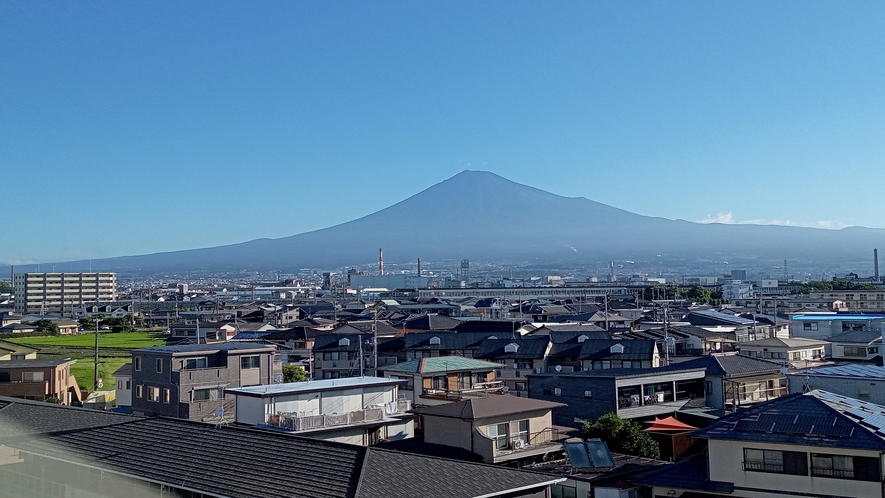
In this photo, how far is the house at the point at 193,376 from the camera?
1905cm

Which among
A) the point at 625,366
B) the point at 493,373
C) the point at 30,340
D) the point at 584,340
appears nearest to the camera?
the point at 493,373

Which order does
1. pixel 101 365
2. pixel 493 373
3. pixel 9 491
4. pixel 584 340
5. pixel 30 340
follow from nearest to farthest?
1. pixel 9 491
2. pixel 493 373
3. pixel 584 340
4. pixel 101 365
5. pixel 30 340

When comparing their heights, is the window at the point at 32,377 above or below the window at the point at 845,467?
below

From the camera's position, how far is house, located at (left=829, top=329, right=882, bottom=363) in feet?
90.3

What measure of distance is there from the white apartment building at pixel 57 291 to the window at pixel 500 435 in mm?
82177

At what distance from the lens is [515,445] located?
1324cm

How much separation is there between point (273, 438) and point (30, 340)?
44840 millimetres

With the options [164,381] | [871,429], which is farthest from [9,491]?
[871,429]

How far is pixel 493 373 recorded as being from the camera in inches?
798

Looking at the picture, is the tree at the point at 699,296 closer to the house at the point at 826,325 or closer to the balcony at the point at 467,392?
the house at the point at 826,325

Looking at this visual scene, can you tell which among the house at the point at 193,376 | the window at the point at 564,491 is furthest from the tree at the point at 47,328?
the window at the point at 564,491

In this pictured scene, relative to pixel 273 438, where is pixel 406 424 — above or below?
below

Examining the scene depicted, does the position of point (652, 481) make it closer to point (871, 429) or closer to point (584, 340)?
point (871, 429)

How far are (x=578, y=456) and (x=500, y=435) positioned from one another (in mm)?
1323
